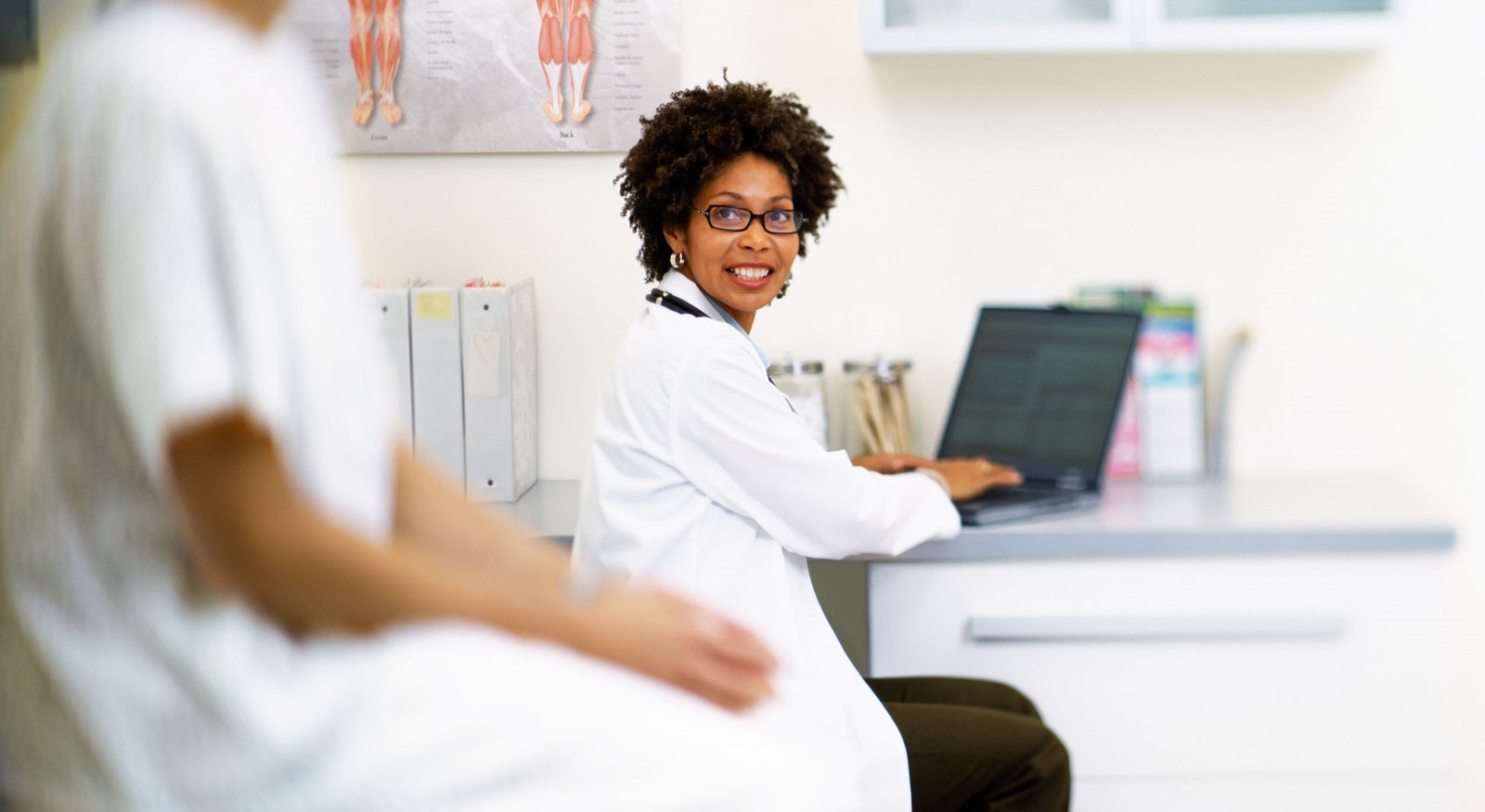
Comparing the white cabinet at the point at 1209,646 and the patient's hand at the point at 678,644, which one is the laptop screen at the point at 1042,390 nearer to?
the white cabinet at the point at 1209,646

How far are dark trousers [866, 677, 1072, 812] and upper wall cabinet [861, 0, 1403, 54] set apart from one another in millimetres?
1027

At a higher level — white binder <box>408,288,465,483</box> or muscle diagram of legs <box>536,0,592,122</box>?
muscle diagram of legs <box>536,0,592,122</box>

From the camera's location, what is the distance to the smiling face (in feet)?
6.05

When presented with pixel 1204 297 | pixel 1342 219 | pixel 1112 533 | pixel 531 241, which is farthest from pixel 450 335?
pixel 1342 219

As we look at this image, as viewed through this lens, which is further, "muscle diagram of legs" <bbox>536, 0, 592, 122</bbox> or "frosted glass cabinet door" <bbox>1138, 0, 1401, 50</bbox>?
"muscle diagram of legs" <bbox>536, 0, 592, 122</bbox>

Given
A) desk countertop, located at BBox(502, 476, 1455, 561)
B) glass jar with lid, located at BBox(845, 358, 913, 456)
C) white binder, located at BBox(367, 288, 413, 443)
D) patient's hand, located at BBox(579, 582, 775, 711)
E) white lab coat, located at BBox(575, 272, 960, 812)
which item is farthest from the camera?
glass jar with lid, located at BBox(845, 358, 913, 456)

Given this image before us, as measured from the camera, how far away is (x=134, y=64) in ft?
2.07

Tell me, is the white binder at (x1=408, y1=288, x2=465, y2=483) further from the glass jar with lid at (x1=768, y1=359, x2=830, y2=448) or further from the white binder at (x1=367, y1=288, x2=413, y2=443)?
the glass jar with lid at (x1=768, y1=359, x2=830, y2=448)

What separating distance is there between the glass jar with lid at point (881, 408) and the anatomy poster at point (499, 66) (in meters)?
0.58

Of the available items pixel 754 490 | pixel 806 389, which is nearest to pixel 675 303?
pixel 754 490

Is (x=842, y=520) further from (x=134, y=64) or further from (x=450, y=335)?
(x=134, y=64)

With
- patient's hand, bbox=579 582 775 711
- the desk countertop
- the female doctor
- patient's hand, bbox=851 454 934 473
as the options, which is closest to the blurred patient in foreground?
patient's hand, bbox=579 582 775 711

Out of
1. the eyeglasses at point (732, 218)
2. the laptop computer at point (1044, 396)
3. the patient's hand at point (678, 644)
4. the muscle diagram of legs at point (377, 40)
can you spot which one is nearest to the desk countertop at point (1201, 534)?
the laptop computer at point (1044, 396)

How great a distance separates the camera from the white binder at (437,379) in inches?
88.7
